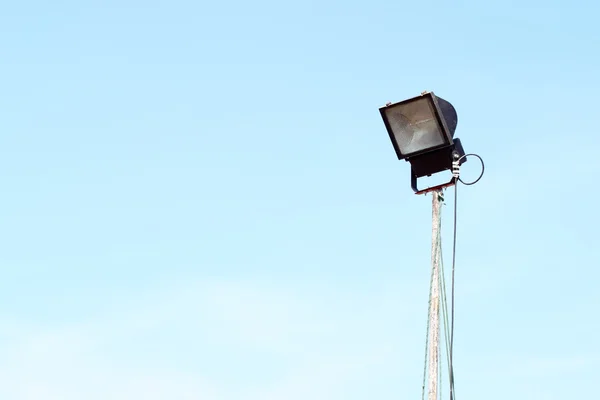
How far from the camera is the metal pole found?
25.0ft

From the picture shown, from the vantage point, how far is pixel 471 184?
28.1ft

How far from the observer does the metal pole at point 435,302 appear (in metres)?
7.62

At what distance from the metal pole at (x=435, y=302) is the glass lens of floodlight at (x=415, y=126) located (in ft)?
1.56

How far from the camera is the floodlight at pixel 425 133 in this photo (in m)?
8.45

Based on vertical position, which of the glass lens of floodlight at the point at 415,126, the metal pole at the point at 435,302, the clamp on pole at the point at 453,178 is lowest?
the metal pole at the point at 435,302

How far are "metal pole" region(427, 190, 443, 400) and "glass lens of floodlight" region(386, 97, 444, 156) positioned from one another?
1.56ft

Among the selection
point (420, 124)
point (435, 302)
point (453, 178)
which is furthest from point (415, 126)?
point (435, 302)

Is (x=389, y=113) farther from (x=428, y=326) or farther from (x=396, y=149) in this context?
(x=428, y=326)

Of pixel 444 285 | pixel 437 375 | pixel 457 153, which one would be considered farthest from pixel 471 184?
pixel 437 375

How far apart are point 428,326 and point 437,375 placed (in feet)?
1.42

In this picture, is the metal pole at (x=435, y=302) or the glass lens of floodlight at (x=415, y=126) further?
the glass lens of floodlight at (x=415, y=126)

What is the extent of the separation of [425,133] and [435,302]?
5.04 ft

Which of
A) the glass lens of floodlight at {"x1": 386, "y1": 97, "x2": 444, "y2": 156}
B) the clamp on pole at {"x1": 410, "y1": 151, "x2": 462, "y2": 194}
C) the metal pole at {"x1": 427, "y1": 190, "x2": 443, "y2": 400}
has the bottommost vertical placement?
the metal pole at {"x1": 427, "y1": 190, "x2": 443, "y2": 400}

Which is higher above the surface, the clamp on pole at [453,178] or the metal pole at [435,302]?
the clamp on pole at [453,178]
